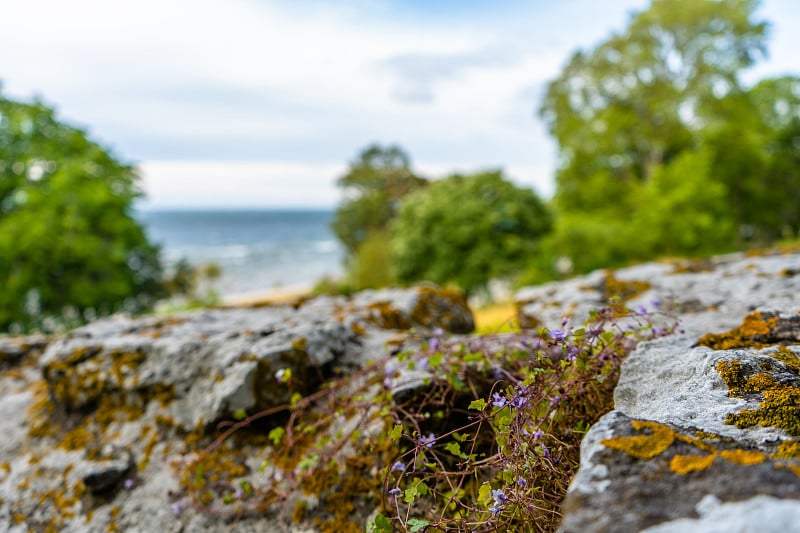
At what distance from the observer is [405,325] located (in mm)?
3961

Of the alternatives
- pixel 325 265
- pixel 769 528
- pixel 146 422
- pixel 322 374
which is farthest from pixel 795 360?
pixel 325 265

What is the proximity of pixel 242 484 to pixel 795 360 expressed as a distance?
2485 mm

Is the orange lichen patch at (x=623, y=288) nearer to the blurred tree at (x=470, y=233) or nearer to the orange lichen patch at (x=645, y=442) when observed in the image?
the orange lichen patch at (x=645, y=442)

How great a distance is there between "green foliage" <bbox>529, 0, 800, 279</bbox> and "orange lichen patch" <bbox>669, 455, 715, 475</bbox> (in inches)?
713

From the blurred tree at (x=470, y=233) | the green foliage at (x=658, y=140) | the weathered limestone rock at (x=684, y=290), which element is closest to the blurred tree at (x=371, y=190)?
the blurred tree at (x=470, y=233)

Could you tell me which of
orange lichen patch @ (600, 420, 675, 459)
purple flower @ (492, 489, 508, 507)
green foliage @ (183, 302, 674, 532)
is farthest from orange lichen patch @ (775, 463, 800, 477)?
purple flower @ (492, 489, 508, 507)

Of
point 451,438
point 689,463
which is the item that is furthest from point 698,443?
point 451,438

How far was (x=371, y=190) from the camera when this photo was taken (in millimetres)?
53781

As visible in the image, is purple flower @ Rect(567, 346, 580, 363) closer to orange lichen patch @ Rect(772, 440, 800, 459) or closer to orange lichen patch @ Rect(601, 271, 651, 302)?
orange lichen patch @ Rect(772, 440, 800, 459)

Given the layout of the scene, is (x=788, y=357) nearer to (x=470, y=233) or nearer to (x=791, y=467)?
(x=791, y=467)

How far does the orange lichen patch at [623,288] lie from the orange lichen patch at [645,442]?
264 centimetres

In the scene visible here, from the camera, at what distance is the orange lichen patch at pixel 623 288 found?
149 inches

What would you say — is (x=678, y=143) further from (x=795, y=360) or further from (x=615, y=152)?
(x=795, y=360)

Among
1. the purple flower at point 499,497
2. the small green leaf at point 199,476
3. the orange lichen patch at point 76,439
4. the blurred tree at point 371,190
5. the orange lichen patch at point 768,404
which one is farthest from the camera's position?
the blurred tree at point 371,190
